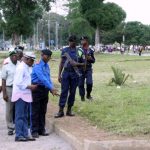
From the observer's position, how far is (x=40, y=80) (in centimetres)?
990

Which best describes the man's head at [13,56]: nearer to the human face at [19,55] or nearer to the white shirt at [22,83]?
the human face at [19,55]

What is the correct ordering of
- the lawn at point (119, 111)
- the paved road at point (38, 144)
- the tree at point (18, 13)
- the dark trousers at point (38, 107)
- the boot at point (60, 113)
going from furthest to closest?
the tree at point (18, 13) < the boot at point (60, 113) < the dark trousers at point (38, 107) < the lawn at point (119, 111) < the paved road at point (38, 144)

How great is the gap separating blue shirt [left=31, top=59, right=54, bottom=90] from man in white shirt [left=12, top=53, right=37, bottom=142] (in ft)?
1.00

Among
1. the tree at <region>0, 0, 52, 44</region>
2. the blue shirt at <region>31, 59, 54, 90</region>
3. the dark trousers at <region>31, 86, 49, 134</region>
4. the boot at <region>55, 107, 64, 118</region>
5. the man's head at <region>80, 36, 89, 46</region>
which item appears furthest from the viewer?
the tree at <region>0, 0, 52, 44</region>

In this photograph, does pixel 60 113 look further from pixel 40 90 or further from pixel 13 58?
pixel 13 58

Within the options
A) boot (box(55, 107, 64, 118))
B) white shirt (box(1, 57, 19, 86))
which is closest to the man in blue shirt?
white shirt (box(1, 57, 19, 86))

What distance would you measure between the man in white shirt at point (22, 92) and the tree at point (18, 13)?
42.0m

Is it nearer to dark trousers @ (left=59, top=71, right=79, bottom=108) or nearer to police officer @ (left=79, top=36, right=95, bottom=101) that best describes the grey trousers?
dark trousers @ (left=59, top=71, right=79, bottom=108)

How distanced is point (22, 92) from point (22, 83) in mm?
200

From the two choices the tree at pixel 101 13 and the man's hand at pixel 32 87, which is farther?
the tree at pixel 101 13

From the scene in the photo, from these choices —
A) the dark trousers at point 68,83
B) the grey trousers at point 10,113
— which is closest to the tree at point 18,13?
the dark trousers at point 68,83

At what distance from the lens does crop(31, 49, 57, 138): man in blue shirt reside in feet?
32.4

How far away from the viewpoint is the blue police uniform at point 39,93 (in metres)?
9.89

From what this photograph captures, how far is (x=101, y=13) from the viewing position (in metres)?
67.6
